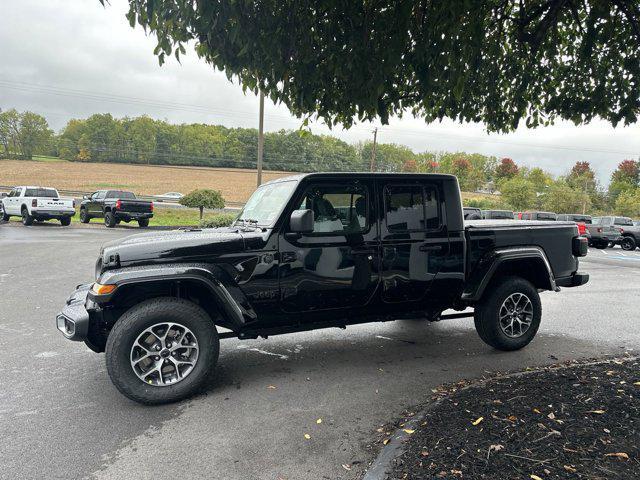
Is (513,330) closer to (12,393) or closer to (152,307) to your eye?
(152,307)

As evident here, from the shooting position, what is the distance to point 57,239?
15.5 metres

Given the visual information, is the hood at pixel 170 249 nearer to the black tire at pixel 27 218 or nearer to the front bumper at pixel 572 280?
the front bumper at pixel 572 280

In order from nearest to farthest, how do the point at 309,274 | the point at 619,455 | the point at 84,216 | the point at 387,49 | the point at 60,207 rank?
the point at 619,455 < the point at 387,49 < the point at 309,274 < the point at 60,207 < the point at 84,216

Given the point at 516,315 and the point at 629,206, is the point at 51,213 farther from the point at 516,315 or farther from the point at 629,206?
the point at 629,206

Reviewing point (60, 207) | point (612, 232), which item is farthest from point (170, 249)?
point (612, 232)

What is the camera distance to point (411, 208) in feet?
15.0

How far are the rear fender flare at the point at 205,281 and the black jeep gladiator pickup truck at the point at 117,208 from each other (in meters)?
19.6

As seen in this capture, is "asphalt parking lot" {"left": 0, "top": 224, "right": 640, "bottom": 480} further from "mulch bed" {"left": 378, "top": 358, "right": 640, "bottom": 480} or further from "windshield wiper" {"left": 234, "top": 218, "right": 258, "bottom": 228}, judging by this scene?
"windshield wiper" {"left": 234, "top": 218, "right": 258, "bottom": 228}

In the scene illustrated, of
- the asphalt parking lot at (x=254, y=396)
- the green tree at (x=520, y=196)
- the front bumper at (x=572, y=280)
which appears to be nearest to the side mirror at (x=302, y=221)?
the asphalt parking lot at (x=254, y=396)

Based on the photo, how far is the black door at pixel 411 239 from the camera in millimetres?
4371

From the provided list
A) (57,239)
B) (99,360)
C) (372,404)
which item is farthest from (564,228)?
(57,239)

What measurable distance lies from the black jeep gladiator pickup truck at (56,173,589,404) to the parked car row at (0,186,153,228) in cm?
1866

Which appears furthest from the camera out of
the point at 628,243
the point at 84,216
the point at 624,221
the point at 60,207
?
the point at 84,216

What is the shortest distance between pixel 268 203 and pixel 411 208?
5.04ft
